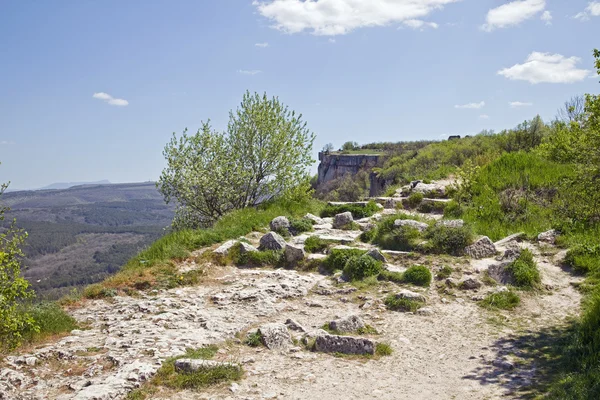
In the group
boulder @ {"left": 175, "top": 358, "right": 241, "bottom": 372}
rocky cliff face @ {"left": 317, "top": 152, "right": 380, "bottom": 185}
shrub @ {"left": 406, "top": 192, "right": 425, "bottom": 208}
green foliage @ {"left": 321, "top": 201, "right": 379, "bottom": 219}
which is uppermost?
rocky cliff face @ {"left": 317, "top": 152, "right": 380, "bottom": 185}

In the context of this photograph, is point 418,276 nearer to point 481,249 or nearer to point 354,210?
point 481,249

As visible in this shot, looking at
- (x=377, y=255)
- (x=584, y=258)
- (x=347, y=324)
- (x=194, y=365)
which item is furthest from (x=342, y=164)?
(x=194, y=365)

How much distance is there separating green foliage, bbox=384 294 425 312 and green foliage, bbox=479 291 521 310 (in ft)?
4.34

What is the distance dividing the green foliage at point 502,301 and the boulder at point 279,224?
711cm

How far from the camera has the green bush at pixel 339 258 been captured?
11766 mm

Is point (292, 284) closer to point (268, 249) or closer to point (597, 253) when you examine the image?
point (268, 249)

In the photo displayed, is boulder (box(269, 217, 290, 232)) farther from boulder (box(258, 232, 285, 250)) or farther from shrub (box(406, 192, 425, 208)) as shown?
shrub (box(406, 192, 425, 208))

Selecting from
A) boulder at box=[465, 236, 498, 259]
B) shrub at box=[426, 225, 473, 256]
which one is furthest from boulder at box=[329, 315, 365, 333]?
boulder at box=[465, 236, 498, 259]

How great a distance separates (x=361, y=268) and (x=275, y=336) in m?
4.02

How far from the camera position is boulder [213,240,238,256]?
12656 mm

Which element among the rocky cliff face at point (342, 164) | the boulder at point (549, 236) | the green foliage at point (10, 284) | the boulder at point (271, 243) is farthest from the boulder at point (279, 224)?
the rocky cliff face at point (342, 164)

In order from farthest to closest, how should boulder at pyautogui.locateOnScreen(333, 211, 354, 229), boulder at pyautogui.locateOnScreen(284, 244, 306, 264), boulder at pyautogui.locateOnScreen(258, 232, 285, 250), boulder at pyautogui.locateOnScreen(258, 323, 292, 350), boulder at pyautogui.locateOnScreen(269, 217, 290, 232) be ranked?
boulder at pyautogui.locateOnScreen(333, 211, 354, 229) < boulder at pyautogui.locateOnScreen(269, 217, 290, 232) < boulder at pyautogui.locateOnScreen(258, 232, 285, 250) < boulder at pyautogui.locateOnScreen(284, 244, 306, 264) < boulder at pyautogui.locateOnScreen(258, 323, 292, 350)

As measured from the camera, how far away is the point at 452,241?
39.4ft

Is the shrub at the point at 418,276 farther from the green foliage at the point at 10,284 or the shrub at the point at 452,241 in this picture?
the green foliage at the point at 10,284
